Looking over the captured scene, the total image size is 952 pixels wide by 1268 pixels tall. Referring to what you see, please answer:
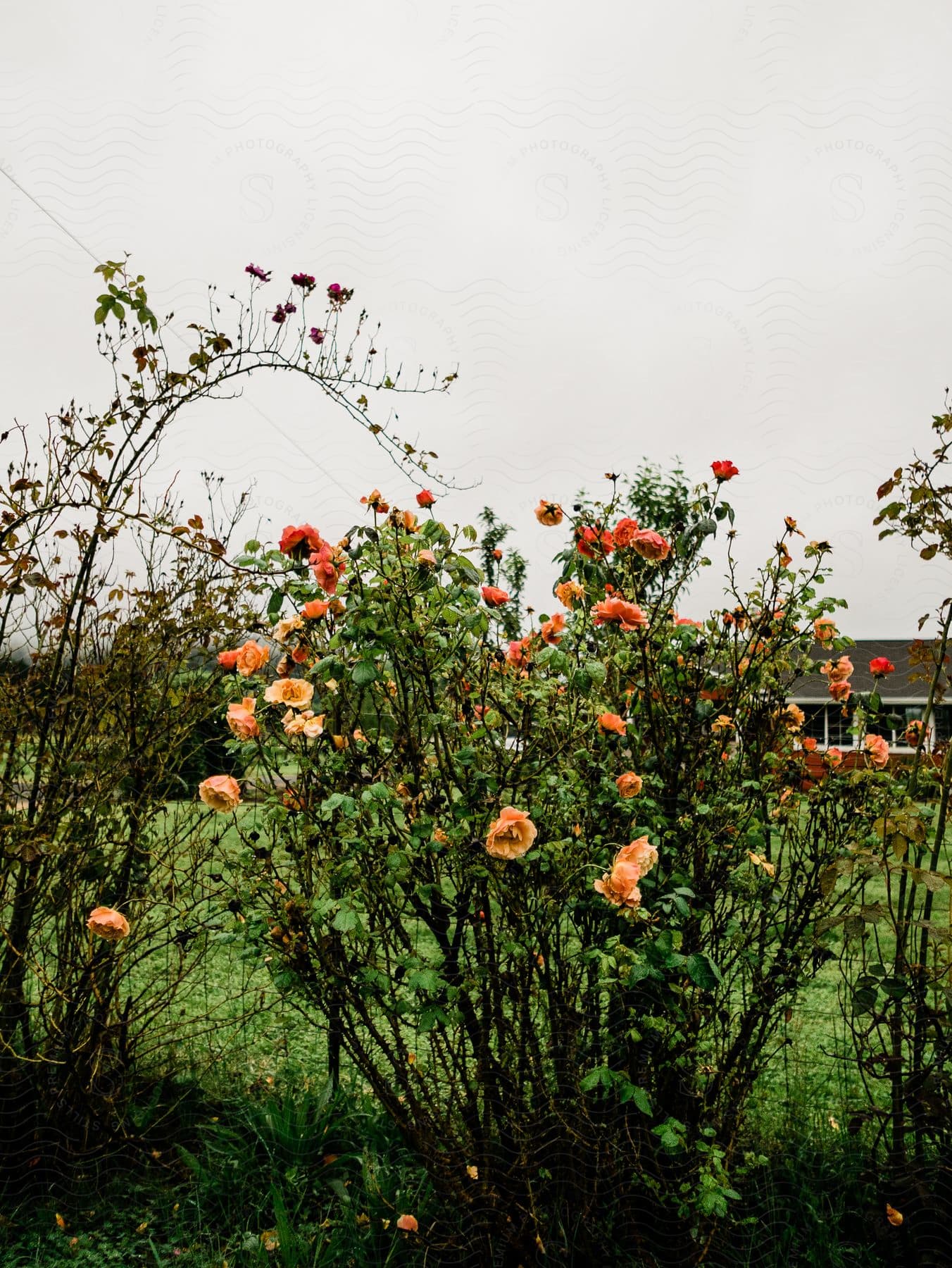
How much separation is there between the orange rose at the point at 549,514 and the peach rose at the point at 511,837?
2.65 ft

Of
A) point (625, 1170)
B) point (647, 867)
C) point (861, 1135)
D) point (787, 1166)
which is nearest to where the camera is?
point (647, 867)

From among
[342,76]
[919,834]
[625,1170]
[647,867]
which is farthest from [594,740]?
[342,76]

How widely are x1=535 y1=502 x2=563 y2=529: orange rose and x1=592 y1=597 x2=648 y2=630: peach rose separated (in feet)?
1.19

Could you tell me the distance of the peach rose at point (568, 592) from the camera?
2208 millimetres

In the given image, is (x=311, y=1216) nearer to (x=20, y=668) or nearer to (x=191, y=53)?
(x=20, y=668)

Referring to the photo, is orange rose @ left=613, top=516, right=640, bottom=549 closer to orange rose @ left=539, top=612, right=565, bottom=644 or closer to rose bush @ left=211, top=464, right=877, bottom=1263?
rose bush @ left=211, top=464, right=877, bottom=1263

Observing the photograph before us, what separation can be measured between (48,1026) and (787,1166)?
208 cm

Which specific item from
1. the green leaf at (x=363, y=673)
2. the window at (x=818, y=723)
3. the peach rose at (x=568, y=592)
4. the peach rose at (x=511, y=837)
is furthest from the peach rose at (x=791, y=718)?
the green leaf at (x=363, y=673)

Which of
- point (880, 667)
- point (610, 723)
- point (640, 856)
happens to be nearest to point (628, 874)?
point (640, 856)

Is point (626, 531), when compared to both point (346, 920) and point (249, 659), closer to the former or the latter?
point (249, 659)

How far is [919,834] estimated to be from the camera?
180cm

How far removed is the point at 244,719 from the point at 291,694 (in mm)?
113

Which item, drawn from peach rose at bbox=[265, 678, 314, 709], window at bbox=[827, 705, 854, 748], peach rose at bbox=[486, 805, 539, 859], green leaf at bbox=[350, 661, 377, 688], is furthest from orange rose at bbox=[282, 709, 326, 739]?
window at bbox=[827, 705, 854, 748]

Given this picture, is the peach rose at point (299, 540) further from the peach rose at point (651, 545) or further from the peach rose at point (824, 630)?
the peach rose at point (824, 630)
